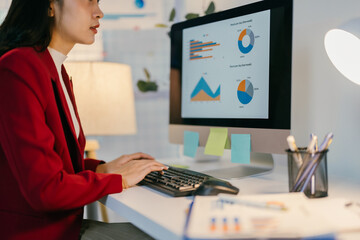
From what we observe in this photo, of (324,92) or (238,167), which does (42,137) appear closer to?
(238,167)

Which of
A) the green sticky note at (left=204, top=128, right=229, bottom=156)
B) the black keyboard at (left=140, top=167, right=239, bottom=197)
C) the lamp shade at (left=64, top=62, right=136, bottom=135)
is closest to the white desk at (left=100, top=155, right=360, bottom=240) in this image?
the black keyboard at (left=140, top=167, right=239, bottom=197)

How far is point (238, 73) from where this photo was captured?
1.01 meters

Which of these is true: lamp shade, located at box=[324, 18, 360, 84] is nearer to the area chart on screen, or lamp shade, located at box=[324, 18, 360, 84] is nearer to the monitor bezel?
the monitor bezel

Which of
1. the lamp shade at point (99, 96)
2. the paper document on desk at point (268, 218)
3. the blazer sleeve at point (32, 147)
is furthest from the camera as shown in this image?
the lamp shade at point (99, 96)

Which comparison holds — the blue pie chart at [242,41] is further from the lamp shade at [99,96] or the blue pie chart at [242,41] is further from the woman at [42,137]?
the lamp shade at [99,96]

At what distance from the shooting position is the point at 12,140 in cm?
67

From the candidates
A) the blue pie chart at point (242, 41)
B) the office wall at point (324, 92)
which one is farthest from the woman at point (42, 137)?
the office wall at point (324, 92)

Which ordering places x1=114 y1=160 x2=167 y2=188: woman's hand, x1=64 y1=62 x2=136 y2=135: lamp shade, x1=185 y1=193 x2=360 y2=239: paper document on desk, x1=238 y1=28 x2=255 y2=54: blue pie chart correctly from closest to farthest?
x1=185 y1=193 x2=360 y2=239: paper document on desk
x1=114 y1=160 x2=167 y2=188: woman's hand
x1=238 y1=28 x2=255 y2=54: blue pie chart
x1=64 y1=62 x2=136 y2=135: lamp shade

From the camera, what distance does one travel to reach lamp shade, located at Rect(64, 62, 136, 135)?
1505 millimetres

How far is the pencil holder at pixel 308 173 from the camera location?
68 cm

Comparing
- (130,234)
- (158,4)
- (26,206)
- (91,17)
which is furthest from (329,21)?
(158,4)

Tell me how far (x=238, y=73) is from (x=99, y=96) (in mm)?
752

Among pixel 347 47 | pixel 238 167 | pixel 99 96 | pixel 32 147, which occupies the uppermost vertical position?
pixel 347 47

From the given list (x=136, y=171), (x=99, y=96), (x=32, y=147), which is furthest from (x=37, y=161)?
(x=99, y=96)
